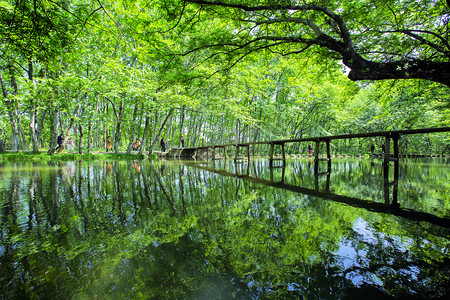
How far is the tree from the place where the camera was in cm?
423

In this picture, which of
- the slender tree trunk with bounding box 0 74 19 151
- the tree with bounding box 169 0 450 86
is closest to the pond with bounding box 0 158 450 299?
the tree with bounding box 169 0 450 86

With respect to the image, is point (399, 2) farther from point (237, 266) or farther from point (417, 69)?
point (237, 266)

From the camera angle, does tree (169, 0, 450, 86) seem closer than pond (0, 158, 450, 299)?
No

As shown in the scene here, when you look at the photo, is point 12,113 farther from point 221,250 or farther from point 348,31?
point 348,31

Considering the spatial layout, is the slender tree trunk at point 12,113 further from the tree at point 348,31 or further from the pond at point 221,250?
the pond at point 221,250

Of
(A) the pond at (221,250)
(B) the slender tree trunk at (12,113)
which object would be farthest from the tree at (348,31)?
(B) the slender tree trunk at (12,113)

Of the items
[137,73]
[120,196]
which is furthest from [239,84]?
[120,196]

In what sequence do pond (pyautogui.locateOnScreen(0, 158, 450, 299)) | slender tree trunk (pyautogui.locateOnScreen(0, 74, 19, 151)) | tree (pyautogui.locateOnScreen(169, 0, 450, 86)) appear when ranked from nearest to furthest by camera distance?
pond (pyautogui.locateOnScreen(0, 158, 450, 299)), tree (pyautogui.locateOnScreen(169, 0, 450, 86)), slender tree trunk (pyautogui.locateOnScreen(0, 74, 19, 151))

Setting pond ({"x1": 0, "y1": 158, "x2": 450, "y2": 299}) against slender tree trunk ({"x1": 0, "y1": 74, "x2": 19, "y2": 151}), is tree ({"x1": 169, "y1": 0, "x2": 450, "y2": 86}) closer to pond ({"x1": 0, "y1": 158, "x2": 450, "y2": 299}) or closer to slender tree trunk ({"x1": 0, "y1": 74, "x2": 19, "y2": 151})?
pond ({"x1": 0, "y1": 158, "x2": 450, "y2": 299})

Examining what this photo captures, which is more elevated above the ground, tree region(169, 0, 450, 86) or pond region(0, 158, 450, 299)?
tree region(169, 0, 450, 86)

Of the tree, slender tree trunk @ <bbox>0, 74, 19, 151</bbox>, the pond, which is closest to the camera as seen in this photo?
the pond

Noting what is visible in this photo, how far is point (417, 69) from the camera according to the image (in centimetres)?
425

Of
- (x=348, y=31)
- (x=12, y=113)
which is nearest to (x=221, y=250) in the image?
(x=348, y=31)

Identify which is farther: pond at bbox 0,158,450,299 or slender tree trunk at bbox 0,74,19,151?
slender tree trunk at bbox 0,74,19,151
